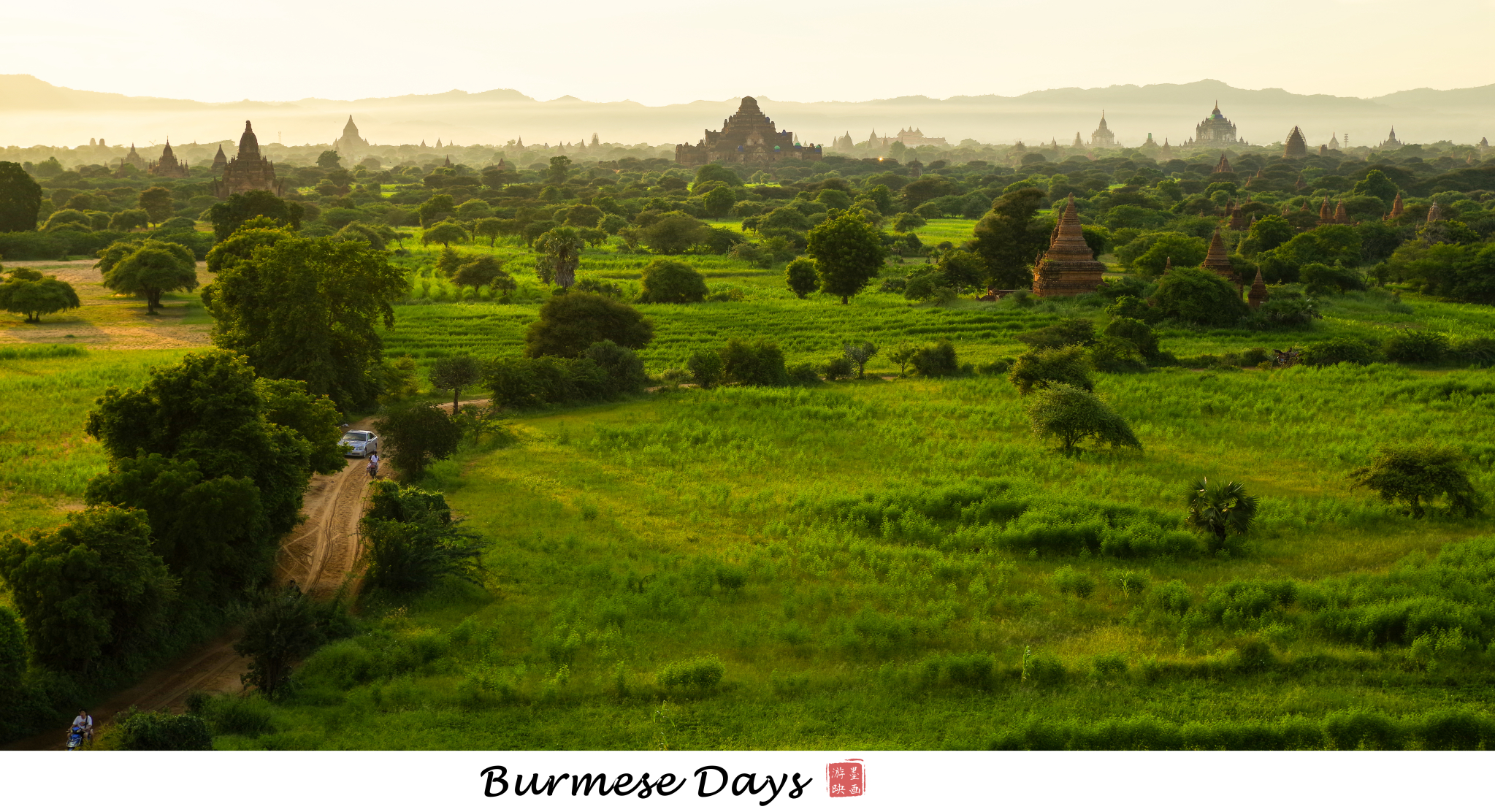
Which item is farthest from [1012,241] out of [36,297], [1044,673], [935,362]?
[36,297]

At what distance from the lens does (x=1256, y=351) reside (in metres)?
40.6

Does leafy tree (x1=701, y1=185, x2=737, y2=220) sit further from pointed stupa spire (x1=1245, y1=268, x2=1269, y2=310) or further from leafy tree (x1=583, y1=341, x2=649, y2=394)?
leafy tree (x1=583, y1=341, x2=649, y2=394)

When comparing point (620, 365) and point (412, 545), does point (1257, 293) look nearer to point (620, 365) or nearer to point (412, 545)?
point (620, 365)

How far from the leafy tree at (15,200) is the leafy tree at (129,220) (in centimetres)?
593

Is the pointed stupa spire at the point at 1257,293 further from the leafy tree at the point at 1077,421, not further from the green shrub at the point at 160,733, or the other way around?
the green shrub at the point at 160,733

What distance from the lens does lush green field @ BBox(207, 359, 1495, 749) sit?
15320mm

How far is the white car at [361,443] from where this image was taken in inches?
1114

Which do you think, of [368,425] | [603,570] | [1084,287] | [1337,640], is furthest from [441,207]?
[1337,640]

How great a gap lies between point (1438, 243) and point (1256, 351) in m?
28.0

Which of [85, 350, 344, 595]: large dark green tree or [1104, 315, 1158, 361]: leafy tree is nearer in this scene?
[85, 350, 344, 595]: large dark green tree

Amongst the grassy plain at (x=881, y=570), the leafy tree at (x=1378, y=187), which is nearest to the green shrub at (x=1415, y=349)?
the grassy plain at (x=881, y=570)

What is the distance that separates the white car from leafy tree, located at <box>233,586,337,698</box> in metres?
11.5

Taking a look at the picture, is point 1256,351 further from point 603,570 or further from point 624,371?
point 603,570

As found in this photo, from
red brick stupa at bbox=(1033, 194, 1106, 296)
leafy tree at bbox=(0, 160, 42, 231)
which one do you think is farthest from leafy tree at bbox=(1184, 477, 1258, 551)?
leafy tree at bbox=(0, 160, 42, 231)
